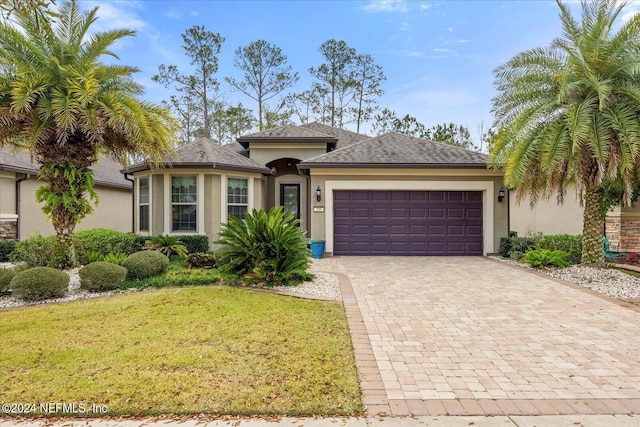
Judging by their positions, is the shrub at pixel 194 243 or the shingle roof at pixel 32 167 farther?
the shingle roof at pixel 32 167

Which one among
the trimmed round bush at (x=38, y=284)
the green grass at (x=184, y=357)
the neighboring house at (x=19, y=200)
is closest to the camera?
the green grass at (x=184, y=357)

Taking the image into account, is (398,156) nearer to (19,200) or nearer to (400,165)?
(400,165)

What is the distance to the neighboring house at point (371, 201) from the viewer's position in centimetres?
1248

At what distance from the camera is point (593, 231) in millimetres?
9242

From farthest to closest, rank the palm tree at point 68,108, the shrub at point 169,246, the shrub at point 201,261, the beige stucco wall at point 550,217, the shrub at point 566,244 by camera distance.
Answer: the beige stucco wall at point 550,217 → the shrub at point 169,246 → the shrub at point 566,244 → the shrub at point 201,261 → the palm tree at point 68,108

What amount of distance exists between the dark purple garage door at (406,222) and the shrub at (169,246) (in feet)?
16.7

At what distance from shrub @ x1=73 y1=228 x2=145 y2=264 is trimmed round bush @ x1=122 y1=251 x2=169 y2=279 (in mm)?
1687

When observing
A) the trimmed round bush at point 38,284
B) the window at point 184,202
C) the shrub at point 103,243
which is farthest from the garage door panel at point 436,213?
the trimmed round bush at point 38,284

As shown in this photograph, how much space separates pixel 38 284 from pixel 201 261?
358 cm

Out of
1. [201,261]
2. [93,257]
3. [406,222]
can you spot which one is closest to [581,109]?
[406,222]

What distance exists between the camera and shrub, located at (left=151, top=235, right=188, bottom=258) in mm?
10945

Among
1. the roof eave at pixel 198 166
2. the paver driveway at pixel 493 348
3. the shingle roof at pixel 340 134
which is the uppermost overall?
the shingle roof at pixel 340 134

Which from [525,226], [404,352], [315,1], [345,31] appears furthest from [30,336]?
[345,31]

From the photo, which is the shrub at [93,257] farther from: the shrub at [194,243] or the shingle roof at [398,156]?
the shingle roof at [398,156]
